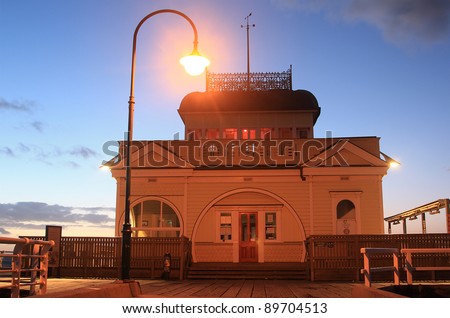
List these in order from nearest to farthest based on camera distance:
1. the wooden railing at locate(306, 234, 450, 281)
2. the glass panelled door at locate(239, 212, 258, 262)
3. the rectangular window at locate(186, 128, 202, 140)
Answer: the wooden railing at locate(306, 234, 450, 281) → the glass panelled door at locate(239, 212, 258, 262) → the rectangular window at locate(186, 128, 202, 140)

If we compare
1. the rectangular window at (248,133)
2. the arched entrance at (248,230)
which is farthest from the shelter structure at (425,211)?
the rectangular window at (248,133)

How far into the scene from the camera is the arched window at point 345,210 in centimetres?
2469

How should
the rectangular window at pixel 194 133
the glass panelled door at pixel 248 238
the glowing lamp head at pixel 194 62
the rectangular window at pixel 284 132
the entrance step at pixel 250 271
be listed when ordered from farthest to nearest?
the rectangular window at pixel 194 133 → the rectangular window at pixel 284 132 → the glass panelled door at pixel 248 238 → the entrance step at pixel 250 271 → the glowing lamp head at pixel 194 62

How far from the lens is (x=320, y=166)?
2495cm

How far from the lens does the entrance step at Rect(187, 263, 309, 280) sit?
22734 mm

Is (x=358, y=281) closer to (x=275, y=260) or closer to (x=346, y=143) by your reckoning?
(x=275, y=260)

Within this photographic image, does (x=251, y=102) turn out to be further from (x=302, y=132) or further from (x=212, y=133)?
(x=302, y=132)

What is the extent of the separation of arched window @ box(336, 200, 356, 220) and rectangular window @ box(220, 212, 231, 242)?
489 cm

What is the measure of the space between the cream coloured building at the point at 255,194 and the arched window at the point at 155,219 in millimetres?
45

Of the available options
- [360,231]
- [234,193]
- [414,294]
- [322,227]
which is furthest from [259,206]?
[414,294]

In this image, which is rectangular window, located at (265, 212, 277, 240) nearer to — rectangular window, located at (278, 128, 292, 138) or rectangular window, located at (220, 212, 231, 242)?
rectangular window, located at (220, 212, 231, 242)

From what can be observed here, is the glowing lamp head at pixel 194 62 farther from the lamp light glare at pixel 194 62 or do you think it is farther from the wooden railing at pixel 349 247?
the wooden railing at pixel 349 247

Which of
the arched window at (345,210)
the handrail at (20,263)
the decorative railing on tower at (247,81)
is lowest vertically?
the handrail at (20,263)

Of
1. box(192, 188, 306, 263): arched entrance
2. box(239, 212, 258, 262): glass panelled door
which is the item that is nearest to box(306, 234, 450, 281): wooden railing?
box(192, 188, 306, 263): arched entrance
